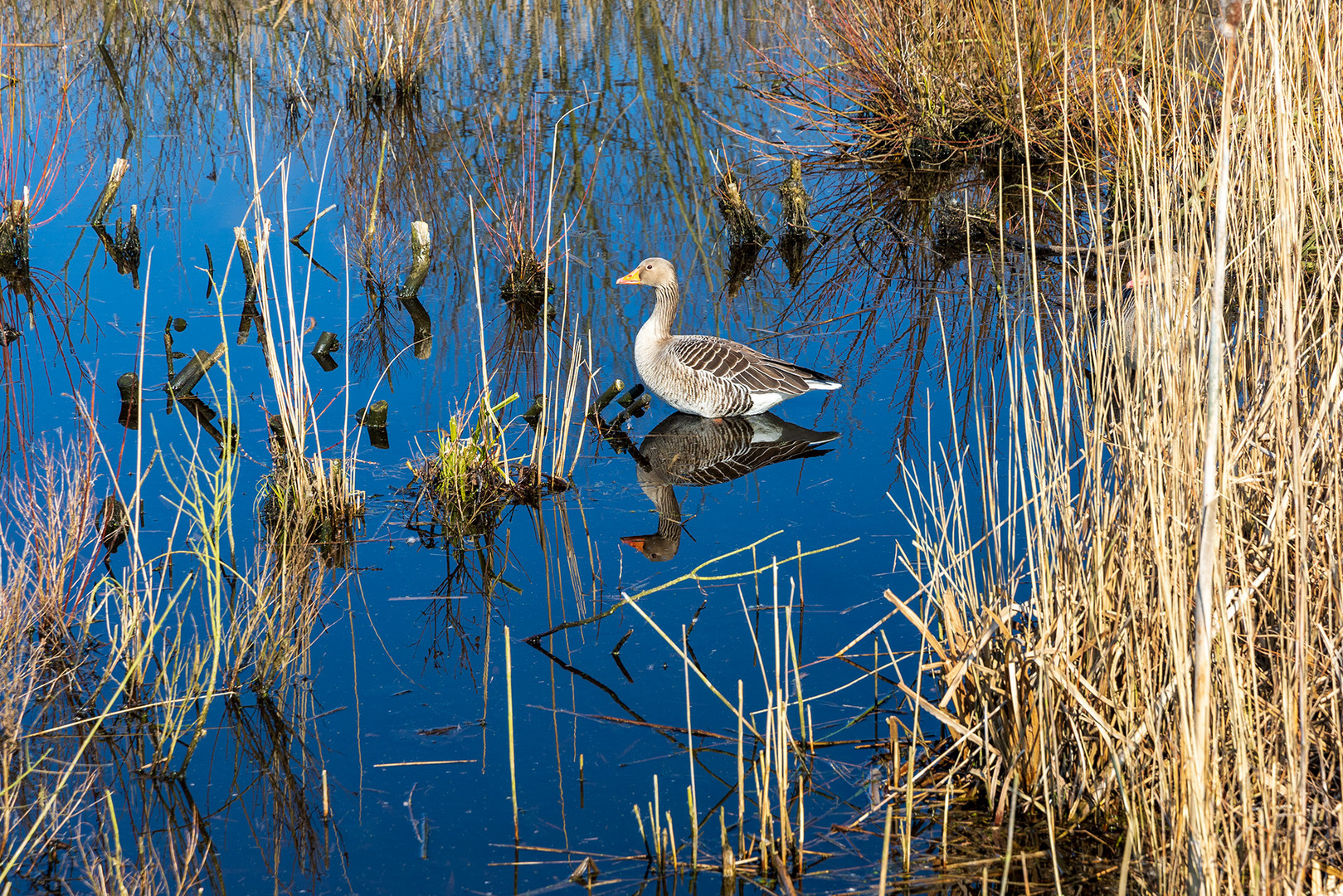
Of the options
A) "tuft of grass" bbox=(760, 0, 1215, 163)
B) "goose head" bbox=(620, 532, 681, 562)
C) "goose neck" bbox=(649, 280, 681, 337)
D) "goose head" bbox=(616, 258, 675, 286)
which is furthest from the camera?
"tuft of grass" bbox=(760, 0, 1215, 163)

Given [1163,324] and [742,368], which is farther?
[742,368]

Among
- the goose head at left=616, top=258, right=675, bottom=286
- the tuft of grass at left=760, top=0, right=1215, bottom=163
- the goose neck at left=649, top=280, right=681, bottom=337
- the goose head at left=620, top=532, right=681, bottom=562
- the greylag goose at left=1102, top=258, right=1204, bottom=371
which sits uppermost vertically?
the tuft of grass at left=760, top=0, right=1215, bottom=163

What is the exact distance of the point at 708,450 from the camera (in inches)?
255

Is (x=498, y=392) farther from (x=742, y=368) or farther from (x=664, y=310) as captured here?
(x=742, y=368)

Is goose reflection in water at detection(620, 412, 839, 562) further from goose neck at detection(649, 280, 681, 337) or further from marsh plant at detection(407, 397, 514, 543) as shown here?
marsh plant at detection(407, 397, 514, 543)

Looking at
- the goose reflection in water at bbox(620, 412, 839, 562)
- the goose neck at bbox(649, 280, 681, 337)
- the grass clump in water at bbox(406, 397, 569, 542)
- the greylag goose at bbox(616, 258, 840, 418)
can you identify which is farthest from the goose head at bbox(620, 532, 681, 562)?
the goose neck at bbox(649, 280, 681, 337)

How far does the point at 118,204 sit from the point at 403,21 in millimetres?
4242

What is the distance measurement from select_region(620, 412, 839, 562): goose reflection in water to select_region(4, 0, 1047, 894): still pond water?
3.4 inches

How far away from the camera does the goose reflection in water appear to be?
19.7ft

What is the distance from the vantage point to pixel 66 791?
3.57 meters

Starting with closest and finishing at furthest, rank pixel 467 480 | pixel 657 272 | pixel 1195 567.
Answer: pixel 1195 567
pixel 467 480
pixel 657 272

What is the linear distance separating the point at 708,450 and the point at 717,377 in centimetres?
39

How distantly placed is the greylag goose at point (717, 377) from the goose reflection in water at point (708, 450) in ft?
0.30

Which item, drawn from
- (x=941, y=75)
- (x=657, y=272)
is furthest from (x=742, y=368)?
(x=941, y=75)
